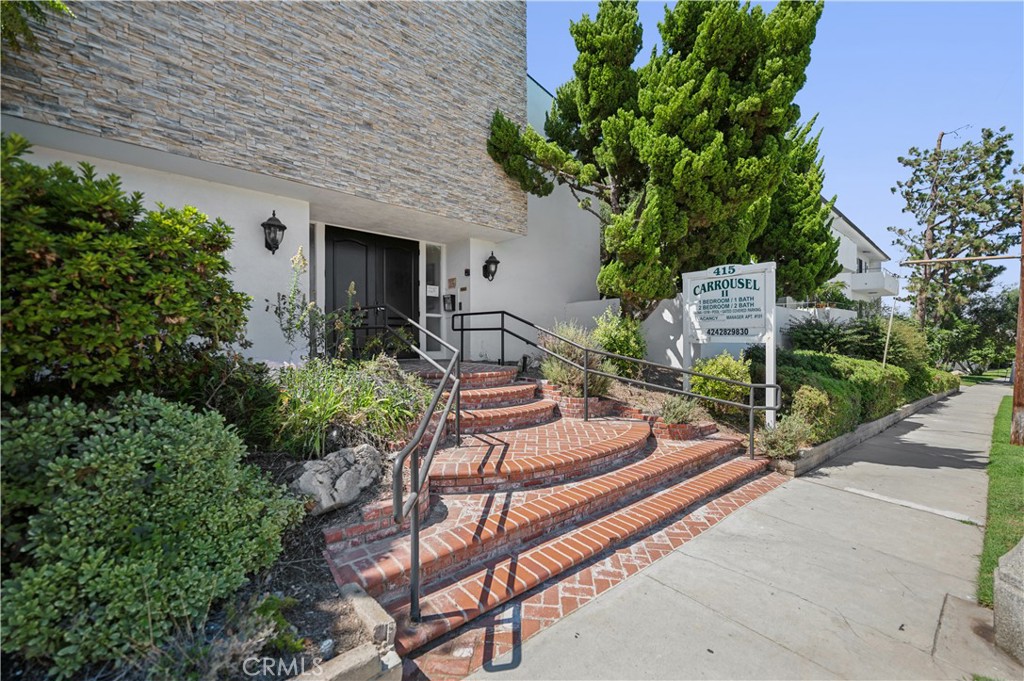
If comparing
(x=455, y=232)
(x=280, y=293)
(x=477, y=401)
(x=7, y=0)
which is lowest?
(x=477, y=401)

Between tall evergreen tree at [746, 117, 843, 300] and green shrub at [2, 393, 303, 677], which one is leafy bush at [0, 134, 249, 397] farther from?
tall evergreen tree at [746, 117, 843, 300]

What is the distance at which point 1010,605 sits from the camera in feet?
7.43

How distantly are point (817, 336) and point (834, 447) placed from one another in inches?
218

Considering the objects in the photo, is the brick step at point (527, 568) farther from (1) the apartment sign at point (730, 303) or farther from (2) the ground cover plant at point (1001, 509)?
(1) the apartment sign at point (730, 303)

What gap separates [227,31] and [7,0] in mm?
1857

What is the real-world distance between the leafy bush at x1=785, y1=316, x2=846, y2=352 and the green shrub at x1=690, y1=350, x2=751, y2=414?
18.0 feet

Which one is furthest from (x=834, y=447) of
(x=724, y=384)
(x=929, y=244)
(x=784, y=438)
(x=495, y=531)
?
(x=929, y=244)

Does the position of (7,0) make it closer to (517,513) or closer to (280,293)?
(280,293)

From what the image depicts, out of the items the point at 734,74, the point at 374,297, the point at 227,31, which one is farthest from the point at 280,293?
the point at 734,74

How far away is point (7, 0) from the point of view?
3387 millimetres

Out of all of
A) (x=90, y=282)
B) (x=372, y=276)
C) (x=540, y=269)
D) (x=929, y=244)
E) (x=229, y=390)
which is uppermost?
(x=929, y=244)

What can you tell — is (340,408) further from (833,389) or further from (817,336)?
(817,336)

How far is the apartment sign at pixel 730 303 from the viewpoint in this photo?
6.00 metres

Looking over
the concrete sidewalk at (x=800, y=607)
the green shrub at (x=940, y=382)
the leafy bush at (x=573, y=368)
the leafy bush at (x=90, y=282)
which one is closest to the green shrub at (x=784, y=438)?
the concrete sidewalk at (x=800, y=607)
